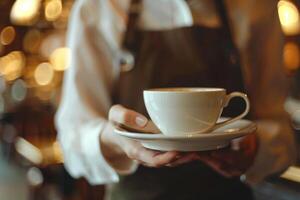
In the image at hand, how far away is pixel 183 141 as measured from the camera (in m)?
0.33

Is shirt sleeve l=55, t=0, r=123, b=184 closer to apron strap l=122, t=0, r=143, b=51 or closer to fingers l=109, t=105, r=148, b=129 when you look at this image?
apron strap l=122, t=0, r=143, b=51

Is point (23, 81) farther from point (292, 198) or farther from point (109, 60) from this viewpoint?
point (292, 198)

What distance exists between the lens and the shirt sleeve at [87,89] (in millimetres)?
544

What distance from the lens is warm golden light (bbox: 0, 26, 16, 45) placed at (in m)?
1.53

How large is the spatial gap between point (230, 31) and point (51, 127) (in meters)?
0.86

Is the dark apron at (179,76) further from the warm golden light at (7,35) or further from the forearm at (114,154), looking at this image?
the warm golden light at (7,35)

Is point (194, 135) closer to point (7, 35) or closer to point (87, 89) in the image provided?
point (87, 89)

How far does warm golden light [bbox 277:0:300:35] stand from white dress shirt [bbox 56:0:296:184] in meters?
0.01

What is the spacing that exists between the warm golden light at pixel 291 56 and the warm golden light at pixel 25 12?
0.81 meters

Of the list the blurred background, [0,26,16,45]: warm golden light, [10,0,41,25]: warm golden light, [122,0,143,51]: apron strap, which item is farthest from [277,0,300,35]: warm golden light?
[0,26,16,45]: warm golden light

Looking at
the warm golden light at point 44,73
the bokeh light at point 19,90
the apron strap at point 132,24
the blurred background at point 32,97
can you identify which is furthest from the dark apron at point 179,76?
the bokeh light at point 19,90

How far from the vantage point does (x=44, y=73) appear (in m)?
1.39

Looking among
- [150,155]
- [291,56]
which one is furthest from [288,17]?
[150,155]

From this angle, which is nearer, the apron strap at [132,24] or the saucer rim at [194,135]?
the saucer rim at [194,135]
